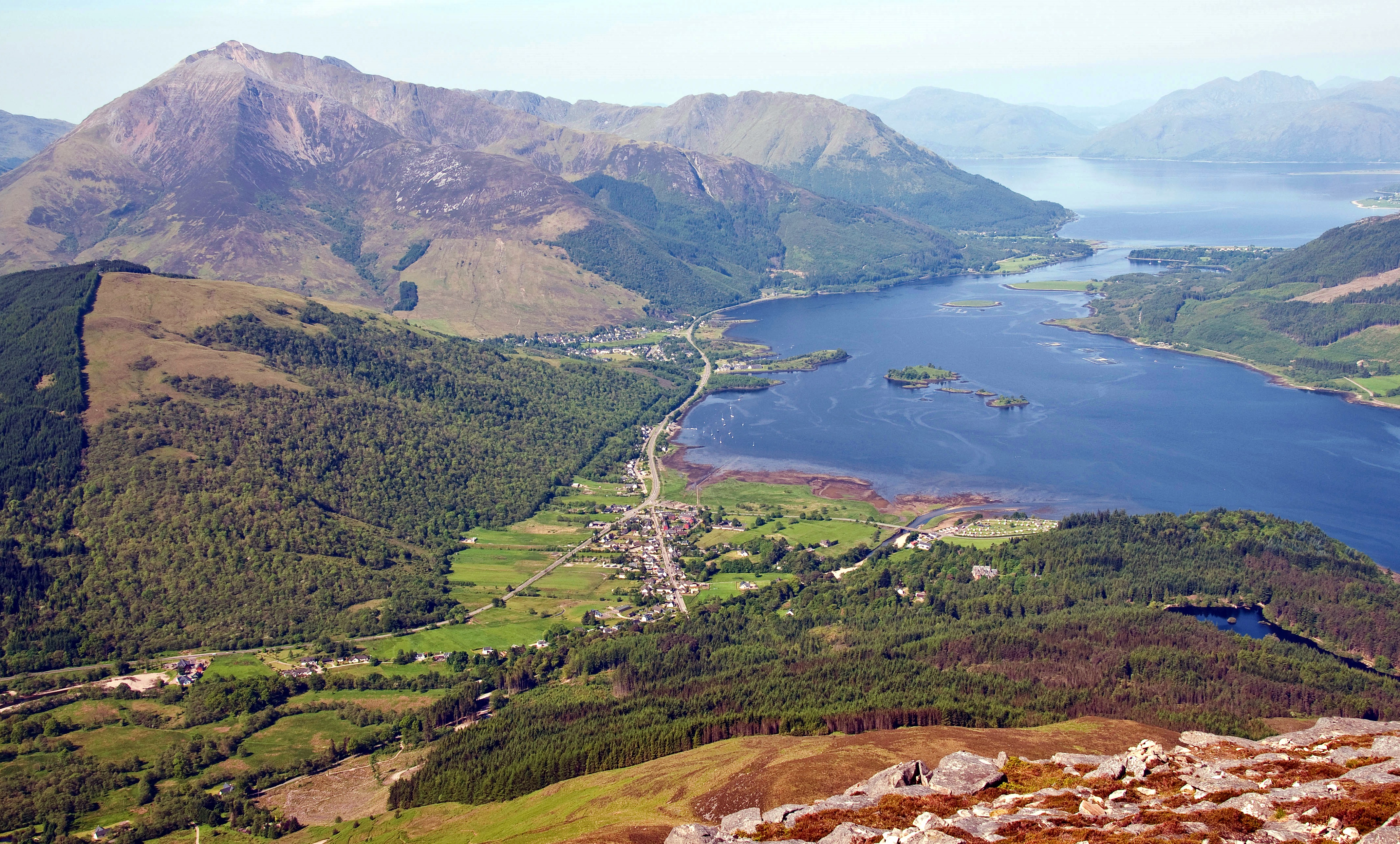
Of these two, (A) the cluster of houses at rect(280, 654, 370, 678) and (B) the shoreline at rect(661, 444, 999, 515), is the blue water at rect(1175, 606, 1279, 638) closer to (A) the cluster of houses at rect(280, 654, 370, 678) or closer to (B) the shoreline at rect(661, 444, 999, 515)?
(B) the shoreline at rect(661, 444, 999, 515)

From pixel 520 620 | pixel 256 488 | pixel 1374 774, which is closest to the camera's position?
pixel 1374 774

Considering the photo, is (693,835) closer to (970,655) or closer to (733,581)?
(970,655)

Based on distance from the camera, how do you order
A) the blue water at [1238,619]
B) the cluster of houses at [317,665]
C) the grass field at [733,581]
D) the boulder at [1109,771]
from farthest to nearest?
the grass field at [733,581] < the blue water at [1238,619] < the cluster of houses at [317,665] < the boulder at [1109,771]

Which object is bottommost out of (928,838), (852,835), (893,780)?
(893,780)

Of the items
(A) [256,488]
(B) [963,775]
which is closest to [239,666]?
(A) [256,488]

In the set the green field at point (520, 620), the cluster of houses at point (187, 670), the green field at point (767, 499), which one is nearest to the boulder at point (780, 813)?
the green field at point (520, 620)

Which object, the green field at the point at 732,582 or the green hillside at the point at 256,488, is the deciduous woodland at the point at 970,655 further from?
the green hillside at the point at 256,488
